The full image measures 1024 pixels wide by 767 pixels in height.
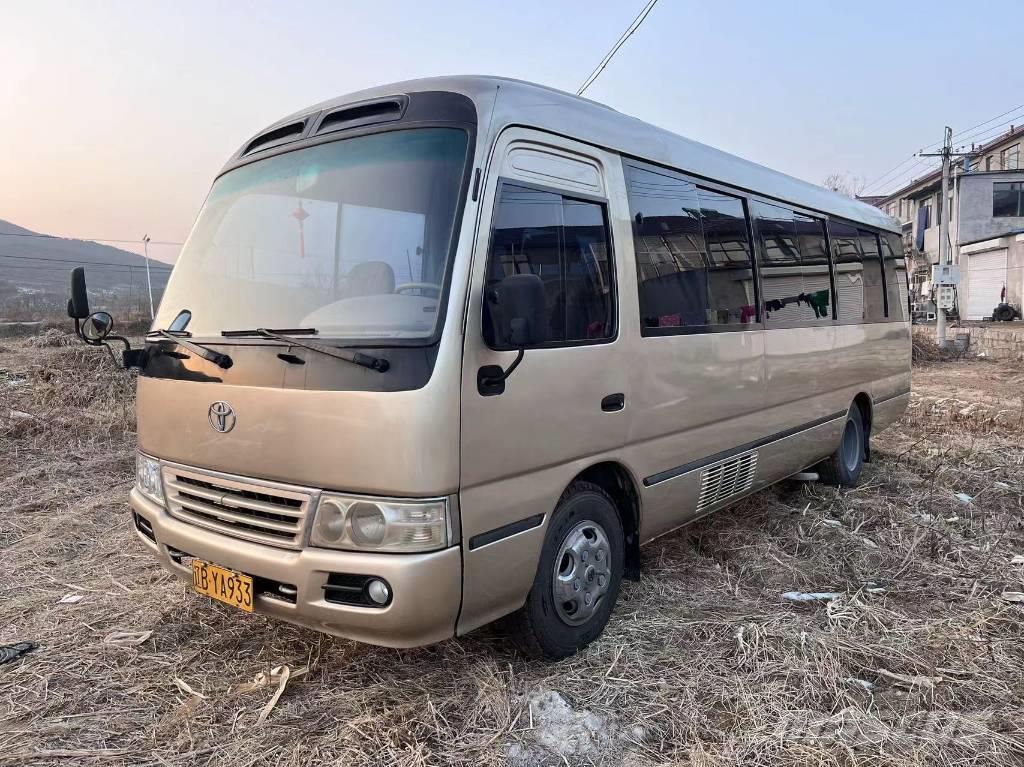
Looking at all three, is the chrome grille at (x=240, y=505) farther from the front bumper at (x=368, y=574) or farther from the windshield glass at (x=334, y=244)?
the windshield glass at (x=334, y=244)

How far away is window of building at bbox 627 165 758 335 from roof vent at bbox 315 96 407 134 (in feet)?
4.29

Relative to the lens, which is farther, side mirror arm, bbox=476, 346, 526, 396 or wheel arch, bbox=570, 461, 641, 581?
wheel arch, bbox=570, 461, 641, 581

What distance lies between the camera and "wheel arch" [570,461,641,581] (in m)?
3.60

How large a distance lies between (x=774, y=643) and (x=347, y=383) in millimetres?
2443

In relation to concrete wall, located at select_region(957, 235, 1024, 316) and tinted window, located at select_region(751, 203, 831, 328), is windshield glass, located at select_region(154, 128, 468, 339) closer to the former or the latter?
tinted window, located at select_region(751, 203, 831, 328)

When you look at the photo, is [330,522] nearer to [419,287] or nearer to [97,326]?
[419,287]

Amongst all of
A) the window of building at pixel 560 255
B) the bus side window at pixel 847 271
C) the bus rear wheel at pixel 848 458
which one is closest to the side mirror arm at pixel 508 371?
the window of building at pixel 560 255

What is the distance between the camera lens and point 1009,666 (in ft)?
10.7

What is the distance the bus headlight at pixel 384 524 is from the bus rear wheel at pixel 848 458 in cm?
488

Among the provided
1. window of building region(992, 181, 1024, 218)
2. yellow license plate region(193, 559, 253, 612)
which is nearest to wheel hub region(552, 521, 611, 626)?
yellow license plate region(193, 559, 253, 612)

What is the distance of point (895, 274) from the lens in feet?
24.5

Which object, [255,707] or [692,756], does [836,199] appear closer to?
[692,756]

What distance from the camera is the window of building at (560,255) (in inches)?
116

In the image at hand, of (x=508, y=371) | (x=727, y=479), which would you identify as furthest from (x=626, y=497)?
(x=508, y=371)
